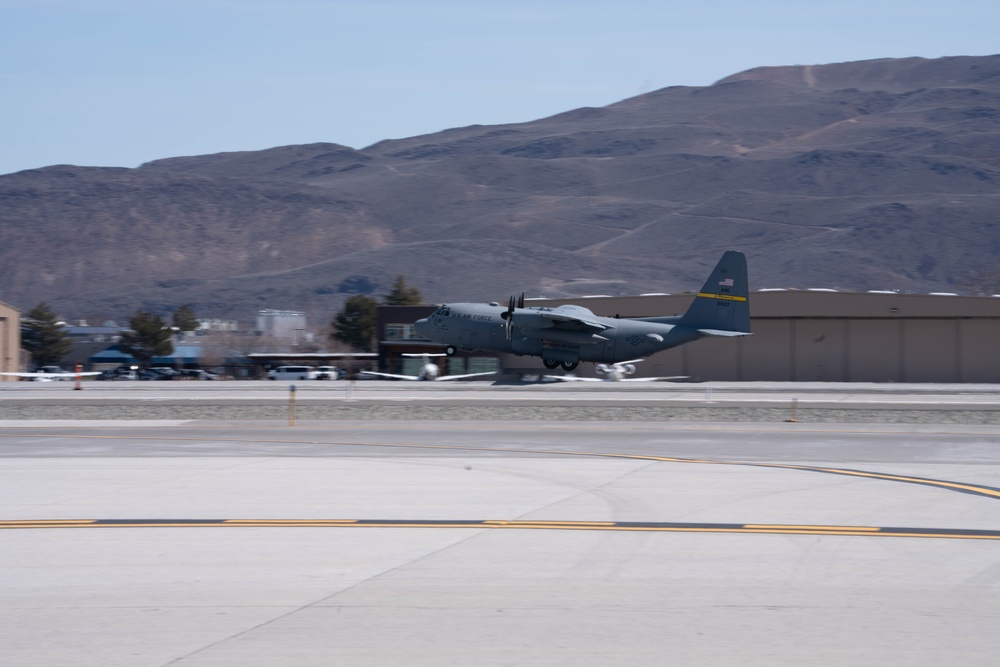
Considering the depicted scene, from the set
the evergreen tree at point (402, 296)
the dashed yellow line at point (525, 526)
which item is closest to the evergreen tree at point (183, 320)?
the evergreen tree at point (402, 296)

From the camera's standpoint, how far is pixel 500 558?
37.2ft

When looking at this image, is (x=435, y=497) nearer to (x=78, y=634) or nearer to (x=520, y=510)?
(x=520, y=510)

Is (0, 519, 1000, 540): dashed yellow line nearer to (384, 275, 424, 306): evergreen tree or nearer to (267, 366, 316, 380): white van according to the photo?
(267, 366, 316, 380): white van

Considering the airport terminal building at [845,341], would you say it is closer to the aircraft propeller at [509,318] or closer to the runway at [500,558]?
the aircraft propeller at [509,318]

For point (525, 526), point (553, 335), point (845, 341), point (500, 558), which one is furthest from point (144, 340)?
point (500, 558)

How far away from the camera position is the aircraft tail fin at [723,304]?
4894 cm

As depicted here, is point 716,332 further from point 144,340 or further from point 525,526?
point 144,340

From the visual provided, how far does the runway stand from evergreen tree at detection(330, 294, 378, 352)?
300 ft

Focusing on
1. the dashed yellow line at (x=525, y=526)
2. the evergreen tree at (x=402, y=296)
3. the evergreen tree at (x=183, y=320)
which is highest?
the evergreen tree at (x=402, y=296)

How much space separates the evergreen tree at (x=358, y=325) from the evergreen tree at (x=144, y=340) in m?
19.4

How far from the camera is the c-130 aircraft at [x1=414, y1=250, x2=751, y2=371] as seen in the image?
48.7m

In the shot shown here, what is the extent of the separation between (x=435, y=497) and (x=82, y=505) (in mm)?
5342

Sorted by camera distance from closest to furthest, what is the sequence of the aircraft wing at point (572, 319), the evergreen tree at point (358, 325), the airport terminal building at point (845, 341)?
the aircraft wing at point (572, 319), the airport terminal building at point (845, 341), the evergreen tree at point (358, 325)

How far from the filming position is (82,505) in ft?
49.5
